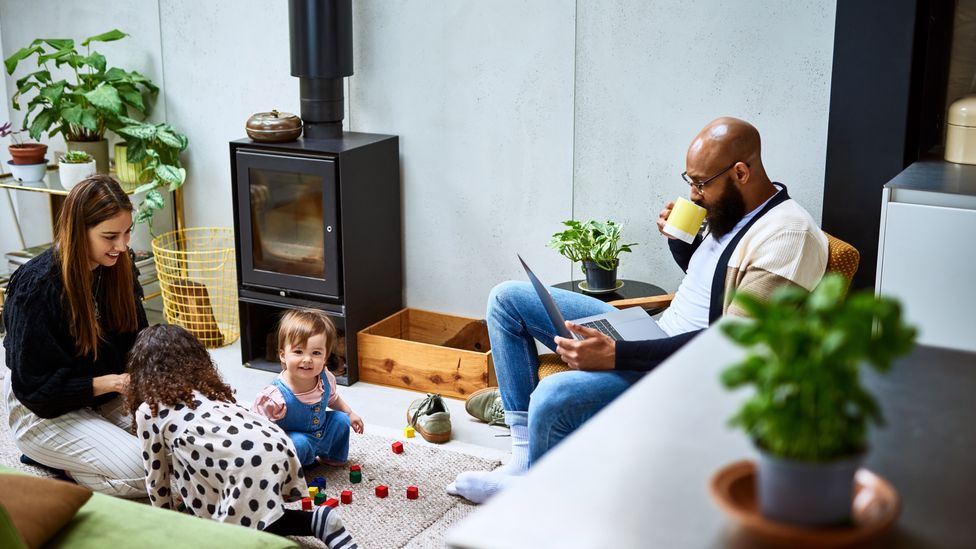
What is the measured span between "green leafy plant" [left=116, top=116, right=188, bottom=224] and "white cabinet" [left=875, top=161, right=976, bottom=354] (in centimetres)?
293

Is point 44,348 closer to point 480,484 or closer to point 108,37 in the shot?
point 480,484

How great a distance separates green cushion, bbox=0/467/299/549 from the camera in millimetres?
1998

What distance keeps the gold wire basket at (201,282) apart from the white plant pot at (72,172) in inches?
16.4

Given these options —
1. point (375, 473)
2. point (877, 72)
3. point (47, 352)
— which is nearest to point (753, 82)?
point (877, 72)

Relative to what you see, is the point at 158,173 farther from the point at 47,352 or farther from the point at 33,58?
the point at 47,352

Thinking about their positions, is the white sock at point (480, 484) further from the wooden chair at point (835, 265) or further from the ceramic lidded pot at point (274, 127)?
the ceramic lidded pot at point (274, 127)

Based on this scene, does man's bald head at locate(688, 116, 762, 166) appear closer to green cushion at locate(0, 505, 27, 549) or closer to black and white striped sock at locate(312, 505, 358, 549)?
black and white striped sock at locate(312, 505, 358, 549)

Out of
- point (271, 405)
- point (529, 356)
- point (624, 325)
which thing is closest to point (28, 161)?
point (271, 405)

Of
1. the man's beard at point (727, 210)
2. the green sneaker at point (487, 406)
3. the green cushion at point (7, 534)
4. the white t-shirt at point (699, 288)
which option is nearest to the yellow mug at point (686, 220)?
the white t-shirt at point (699, 288)

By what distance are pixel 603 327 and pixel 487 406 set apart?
85 centimetres

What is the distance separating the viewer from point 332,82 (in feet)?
13.5

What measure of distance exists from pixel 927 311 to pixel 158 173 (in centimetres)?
310

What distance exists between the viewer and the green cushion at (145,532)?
2.00m

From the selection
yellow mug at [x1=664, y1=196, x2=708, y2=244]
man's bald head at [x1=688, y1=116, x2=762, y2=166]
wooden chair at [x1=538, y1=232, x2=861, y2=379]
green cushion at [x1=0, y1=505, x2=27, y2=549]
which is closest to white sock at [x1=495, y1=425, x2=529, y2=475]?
wooden chair at [x1=538, y1=232, x2=861, y2=379]
